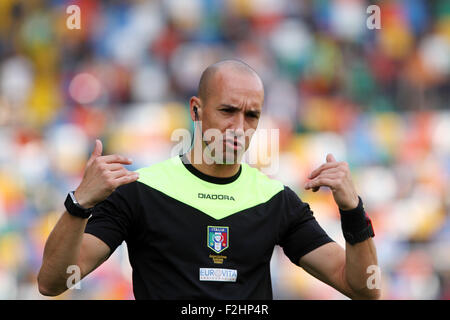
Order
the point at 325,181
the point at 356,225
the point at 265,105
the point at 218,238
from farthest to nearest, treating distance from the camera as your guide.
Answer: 1. the point at 265,105
2. the point at 218,238
3. the point at 356,225
4. the point at 325,181

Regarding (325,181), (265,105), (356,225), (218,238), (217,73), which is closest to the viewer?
(325,181)

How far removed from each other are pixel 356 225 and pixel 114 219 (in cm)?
108

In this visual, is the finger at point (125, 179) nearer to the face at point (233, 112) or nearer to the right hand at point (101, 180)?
the right hand at point (101, 180)

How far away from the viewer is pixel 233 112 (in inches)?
126

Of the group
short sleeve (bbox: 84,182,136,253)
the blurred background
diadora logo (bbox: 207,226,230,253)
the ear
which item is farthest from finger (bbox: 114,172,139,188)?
the blurred background

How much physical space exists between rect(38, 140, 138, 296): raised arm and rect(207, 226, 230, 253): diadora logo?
585 mm

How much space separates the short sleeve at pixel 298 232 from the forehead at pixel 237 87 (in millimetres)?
549

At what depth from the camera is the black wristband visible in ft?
9.55

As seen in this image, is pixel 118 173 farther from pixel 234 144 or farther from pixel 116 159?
pixel 234 144

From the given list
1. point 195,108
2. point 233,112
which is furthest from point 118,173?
point 195,108

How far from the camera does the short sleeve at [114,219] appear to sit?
116 inches

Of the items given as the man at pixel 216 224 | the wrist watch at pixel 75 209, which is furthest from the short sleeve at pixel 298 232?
the wrist watch at pixel 75 209

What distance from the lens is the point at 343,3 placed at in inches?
387

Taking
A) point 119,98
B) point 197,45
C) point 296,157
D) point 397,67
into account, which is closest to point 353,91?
point 397,67
